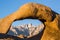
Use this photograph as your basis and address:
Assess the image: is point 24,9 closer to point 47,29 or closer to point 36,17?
point 36,17

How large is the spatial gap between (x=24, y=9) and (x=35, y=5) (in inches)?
27.4

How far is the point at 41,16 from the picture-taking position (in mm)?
12367

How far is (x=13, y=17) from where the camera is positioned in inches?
489

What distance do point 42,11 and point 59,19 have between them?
3.55ft

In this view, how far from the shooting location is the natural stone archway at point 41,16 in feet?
40.4

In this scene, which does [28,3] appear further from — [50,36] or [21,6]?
[50,36]

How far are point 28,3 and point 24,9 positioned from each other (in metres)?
0.50

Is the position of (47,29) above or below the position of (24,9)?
below

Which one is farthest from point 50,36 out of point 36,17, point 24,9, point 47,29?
point 24,9

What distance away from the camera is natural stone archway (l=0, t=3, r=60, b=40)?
40.4 ft

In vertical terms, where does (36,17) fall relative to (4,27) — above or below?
above

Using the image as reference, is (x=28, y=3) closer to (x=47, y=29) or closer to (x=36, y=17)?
(x=36, y=17)

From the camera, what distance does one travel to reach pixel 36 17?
12391mm

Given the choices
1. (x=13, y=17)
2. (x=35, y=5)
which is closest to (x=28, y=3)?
(x=35, y=5)
